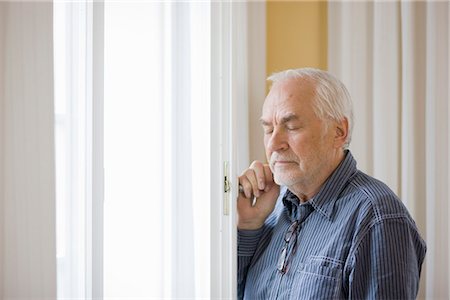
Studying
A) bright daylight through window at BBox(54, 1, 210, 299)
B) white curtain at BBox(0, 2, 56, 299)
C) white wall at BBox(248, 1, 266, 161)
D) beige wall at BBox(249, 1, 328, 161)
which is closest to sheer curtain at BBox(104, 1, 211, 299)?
bright daylight through window at BBox(54, 1, 210, 299)

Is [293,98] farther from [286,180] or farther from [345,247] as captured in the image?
[345,247]

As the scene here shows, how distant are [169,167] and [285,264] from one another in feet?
1.27

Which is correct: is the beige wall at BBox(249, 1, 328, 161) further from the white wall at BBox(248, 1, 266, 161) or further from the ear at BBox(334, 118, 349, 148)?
the ear at BBox(334, 118, 349, 148)

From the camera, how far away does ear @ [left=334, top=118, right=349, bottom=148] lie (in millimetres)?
1480

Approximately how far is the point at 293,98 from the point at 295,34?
1107 mm

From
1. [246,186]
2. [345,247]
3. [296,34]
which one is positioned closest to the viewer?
[345,247]

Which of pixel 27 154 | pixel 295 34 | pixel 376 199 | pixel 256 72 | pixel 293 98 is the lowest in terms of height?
pixel 376 199

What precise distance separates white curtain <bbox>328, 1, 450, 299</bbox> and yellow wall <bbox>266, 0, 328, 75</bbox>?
108 millimetres

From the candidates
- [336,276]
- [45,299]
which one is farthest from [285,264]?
[45,299]

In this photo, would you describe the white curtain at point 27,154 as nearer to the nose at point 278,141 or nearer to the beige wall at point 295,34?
the nose at point 278,141

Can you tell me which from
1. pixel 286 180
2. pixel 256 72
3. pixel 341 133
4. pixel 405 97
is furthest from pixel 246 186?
pixel 405 97

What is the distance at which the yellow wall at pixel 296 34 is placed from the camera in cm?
247

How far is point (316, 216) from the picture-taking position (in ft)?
4.81

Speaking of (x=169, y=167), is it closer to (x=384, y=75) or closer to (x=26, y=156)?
(x=26, y=156)
